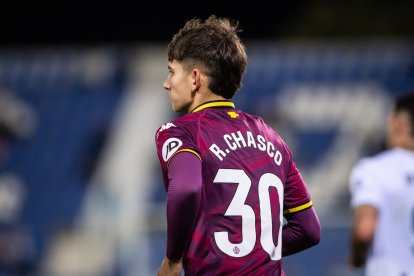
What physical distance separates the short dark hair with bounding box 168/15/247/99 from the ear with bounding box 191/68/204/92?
0.06 feet

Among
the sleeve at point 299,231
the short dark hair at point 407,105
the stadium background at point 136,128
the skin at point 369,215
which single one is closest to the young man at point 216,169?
the sleeve at point 299,231

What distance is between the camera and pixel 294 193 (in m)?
3.70

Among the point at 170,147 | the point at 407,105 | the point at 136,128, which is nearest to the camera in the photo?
the point at 170,147

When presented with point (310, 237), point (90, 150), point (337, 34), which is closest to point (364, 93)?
point (337, 34)

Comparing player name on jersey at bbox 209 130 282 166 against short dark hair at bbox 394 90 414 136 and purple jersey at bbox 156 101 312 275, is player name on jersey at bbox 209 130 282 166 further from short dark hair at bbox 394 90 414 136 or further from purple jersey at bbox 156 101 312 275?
Result: short dark hair at bbox 394 90 414 136

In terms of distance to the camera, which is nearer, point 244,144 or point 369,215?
point 244,144

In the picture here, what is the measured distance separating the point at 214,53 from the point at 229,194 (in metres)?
0.50

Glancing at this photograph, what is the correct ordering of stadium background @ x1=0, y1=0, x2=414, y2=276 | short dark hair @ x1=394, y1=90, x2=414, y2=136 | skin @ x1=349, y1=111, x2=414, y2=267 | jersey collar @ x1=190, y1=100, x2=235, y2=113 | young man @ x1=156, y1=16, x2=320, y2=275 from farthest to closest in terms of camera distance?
stadium background @ x1=0, y1=0, x2=414, y2=276 → short dark hair @ x1=394, y1=90, x2=414, y2=136 → skin @ x1=349, y1=111, x2=414, y2=267 → jersey collar @ x1=190, y1=100, x2=235, y2=113 → young man @ x1=156, y1=16, x2=320, y2=275

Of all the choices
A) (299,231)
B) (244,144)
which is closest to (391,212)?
(299,231)

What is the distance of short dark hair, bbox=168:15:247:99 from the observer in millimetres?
3469

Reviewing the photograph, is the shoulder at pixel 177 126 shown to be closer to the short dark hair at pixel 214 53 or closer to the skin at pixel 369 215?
the short dark hair at pixel 214 53

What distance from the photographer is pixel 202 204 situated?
11.1ft

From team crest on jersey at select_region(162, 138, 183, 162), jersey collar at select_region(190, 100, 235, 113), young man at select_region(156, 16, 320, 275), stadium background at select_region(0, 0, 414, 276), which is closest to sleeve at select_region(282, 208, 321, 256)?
young man at select_region(156, 16, 320, 275)

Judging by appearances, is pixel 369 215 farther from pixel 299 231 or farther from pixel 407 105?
pixel 299 231
